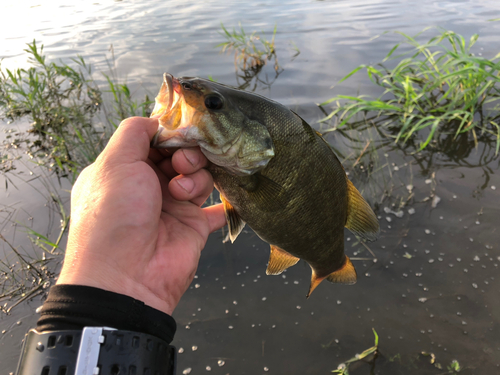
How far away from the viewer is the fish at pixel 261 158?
1.62 metres

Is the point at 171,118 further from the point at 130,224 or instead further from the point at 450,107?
the point at 450,107

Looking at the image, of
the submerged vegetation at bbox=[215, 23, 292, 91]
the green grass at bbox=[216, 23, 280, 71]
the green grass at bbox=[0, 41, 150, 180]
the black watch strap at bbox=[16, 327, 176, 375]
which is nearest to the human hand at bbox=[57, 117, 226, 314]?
the black watch strap at bbox=[16, 327, 176, 375]

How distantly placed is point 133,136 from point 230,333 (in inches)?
70.3

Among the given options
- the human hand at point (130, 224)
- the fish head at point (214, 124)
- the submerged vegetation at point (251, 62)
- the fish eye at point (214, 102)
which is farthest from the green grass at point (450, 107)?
the human hand at point (130, 224)

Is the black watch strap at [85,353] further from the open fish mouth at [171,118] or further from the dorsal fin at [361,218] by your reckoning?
the dorsal fin at [361,218]

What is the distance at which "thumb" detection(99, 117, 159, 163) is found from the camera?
1.67 metres

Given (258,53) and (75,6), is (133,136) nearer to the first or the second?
(258,53)

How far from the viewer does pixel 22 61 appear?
821 cm

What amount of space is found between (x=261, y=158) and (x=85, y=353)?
1150 millimetres

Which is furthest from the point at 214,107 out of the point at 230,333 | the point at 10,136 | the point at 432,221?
the point at 10,136

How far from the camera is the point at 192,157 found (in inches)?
67.1

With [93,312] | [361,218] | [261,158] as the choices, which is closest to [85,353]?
[93,312]

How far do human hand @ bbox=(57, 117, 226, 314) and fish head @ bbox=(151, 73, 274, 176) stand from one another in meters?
0.12

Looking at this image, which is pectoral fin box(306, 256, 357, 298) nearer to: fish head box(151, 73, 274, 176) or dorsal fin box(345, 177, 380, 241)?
dorsal fin box(345, 177, 380, 241)
